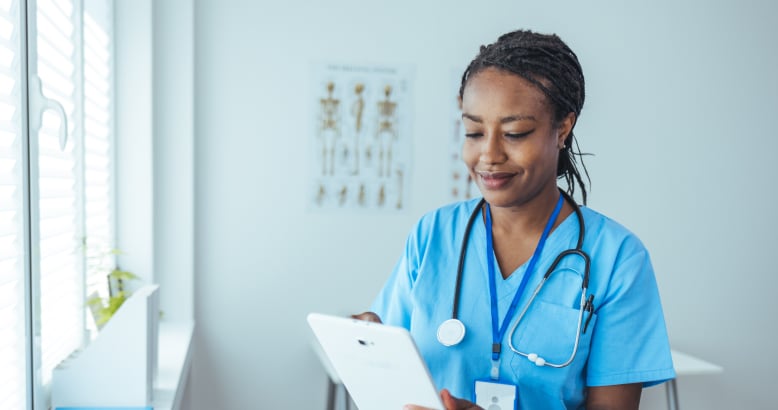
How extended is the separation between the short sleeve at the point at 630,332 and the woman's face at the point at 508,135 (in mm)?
220

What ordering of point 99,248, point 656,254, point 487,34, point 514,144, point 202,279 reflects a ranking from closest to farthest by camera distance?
point 514,144
point 99,248
point 202,279
point 487,34
point 656,254

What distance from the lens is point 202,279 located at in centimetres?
254

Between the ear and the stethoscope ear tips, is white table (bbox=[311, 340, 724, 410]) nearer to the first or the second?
the stethoscope ear tips

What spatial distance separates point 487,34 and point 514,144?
5.51 feet

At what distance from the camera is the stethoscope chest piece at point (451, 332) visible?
3.92 feet

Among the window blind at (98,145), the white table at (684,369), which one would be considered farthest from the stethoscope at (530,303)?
the white table at (684,369)

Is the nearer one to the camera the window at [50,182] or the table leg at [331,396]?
the window at [50,182]

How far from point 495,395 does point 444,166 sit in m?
1.61

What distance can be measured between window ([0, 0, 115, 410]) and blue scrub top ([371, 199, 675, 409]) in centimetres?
72

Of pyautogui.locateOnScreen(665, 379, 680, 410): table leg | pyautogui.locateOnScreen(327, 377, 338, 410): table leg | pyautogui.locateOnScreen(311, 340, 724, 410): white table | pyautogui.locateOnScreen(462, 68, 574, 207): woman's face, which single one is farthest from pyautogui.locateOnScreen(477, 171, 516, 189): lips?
pyautogui.locateOnScreen(665, 379, 680, 410): table leg

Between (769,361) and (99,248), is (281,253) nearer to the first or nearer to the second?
(99,248)

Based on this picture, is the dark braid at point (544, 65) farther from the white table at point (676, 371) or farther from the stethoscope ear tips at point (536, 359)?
the white table at point (676, 371)

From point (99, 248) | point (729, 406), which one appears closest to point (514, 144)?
point (99, 248)

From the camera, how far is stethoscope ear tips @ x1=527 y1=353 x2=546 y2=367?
3.74 ft
